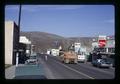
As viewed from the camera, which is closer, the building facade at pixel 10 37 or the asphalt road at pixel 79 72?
the building facade at pixel 10 37

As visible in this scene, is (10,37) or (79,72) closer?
(10,37)

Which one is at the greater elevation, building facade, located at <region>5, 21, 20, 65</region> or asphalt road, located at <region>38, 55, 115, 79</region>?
building facade, located at <region>5, 21, 20, 65</region>

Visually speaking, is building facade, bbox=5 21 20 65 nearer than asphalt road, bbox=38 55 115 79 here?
Yes

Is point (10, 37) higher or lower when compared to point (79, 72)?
higher

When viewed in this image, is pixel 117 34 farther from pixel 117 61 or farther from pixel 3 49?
pixel 3 49

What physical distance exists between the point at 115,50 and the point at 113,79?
31 cm

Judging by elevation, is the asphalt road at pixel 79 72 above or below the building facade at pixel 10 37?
below
